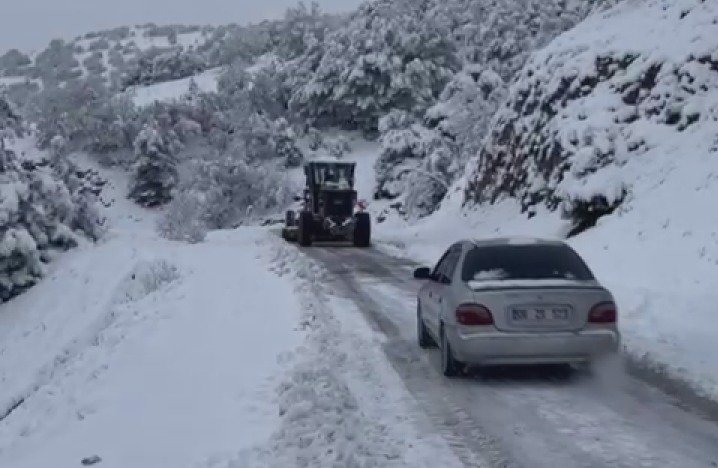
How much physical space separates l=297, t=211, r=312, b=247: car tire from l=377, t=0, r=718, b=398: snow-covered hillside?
122 inches

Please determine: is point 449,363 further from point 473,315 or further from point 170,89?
point 170,89

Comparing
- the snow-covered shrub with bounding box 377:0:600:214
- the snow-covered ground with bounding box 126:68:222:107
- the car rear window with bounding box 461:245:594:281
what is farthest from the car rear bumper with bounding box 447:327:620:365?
the snow-covered ground with bounding box 126:68:222:107

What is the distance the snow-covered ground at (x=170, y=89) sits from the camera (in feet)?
212

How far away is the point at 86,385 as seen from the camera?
9836mm

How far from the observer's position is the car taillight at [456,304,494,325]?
9008mm

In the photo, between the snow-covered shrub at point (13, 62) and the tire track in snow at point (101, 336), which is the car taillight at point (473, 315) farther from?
the snow-covered shrub at point (13, 62)

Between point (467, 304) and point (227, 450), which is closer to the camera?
point (227, 450)

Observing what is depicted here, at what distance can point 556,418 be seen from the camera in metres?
7.78

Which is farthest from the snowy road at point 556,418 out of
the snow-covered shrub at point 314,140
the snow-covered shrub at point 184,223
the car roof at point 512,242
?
the snow-covered shrub at point 314,140

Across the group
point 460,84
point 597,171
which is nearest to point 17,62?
point 460,84

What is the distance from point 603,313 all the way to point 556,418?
1.71 m

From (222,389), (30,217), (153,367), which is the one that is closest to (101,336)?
(153,367)

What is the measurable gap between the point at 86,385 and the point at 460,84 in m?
34.0

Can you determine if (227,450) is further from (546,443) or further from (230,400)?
(546,443)
